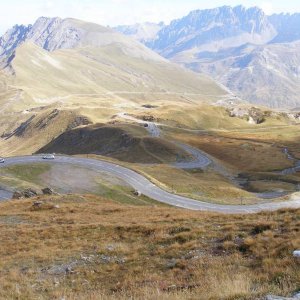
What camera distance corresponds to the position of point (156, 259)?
912 inches

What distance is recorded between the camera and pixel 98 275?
21.8 meters

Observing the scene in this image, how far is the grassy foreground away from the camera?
16984 millimetres

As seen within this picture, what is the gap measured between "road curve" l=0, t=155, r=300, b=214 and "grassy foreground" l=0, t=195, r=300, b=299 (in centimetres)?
3549

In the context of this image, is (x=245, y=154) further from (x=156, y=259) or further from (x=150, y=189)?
(x=156, y=259)

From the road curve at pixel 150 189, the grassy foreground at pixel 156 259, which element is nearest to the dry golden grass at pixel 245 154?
the road curve at pixel 150 189

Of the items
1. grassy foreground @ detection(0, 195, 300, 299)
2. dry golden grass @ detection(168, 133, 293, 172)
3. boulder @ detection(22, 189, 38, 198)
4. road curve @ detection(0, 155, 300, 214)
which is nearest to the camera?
grassy foreground @ detection(0, 195, 300, 299)

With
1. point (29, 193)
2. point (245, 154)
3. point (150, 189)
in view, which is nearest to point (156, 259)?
point (29, 193)

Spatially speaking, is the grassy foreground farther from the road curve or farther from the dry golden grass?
the dry golden grass

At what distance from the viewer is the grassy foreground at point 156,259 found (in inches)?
669

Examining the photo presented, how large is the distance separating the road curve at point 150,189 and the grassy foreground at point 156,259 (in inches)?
1397

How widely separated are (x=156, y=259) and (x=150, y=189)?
6549 centimetres

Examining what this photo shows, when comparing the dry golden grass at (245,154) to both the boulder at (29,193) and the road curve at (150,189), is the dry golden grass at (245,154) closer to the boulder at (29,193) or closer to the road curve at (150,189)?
the road curve at (150,189)

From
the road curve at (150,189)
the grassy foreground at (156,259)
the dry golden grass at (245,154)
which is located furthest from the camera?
the dry golden grass at (245,154)

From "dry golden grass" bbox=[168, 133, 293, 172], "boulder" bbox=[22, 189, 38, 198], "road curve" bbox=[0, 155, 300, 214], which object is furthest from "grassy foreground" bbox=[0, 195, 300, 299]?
"dry golden grass" bbox=[168, 133, 293, 172]
